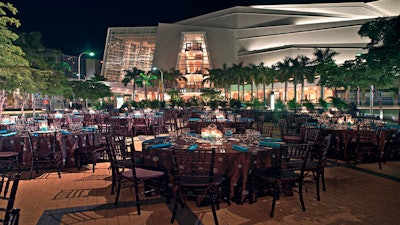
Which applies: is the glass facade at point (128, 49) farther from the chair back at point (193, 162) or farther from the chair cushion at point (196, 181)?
the chair cushion at point (196, 181)

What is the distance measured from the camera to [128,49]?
7212 cm

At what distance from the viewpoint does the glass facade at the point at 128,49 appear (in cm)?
7050

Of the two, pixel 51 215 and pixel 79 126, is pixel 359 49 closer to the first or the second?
pixel 79 126

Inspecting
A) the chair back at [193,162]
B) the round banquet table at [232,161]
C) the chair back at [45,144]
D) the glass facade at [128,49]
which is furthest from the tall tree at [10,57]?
the glass facade at [128,49]

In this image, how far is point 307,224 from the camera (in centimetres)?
457

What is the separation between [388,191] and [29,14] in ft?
235

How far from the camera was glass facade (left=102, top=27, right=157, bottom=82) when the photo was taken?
70500 mm

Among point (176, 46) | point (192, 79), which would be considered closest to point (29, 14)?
point (176, 46)

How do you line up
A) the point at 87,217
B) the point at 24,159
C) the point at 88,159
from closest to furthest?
1. the point at 87,217
2. the point at 24,159
3. the point at 88,159

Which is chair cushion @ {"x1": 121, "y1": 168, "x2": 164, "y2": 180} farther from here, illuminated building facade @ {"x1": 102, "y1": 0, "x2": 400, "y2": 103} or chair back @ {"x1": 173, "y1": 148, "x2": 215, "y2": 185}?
illuminated building facade @ {"x1": 102, "y1": 0, "x2": 400, "y2": 103}

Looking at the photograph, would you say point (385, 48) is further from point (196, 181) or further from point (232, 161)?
point (196, 181)

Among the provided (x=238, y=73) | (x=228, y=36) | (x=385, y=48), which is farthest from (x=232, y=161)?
(x=228, y=36)

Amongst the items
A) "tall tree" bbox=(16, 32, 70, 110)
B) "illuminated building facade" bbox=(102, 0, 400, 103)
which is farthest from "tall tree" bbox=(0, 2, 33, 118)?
"illuminated building facade" bbox=(102, 0, 400, 103)

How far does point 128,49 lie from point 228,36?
77.2 ft
